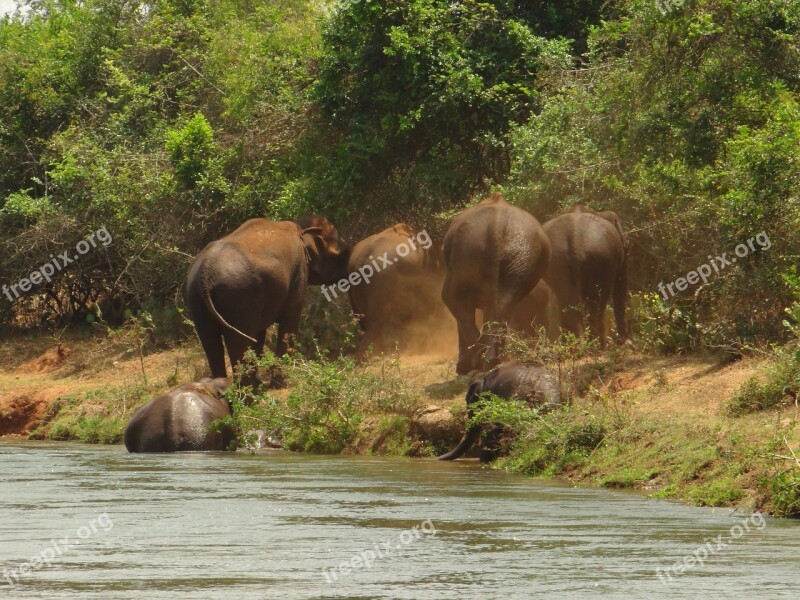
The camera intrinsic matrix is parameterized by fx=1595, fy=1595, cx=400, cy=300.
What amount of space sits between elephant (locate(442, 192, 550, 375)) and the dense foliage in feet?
4.61

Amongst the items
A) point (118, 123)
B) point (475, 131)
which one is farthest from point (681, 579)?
point (118, 123)

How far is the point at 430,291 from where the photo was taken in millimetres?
19922

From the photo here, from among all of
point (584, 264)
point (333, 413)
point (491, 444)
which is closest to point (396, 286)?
point (584, 264)

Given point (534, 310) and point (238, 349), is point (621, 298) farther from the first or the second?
point (238, 349)

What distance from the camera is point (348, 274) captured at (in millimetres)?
20453

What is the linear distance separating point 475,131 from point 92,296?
8.38 metres

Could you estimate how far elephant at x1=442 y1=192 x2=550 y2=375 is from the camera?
16.5m

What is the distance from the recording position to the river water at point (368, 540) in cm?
800

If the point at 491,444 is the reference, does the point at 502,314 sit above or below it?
above

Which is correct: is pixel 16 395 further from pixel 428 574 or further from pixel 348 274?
pixel 428 574
